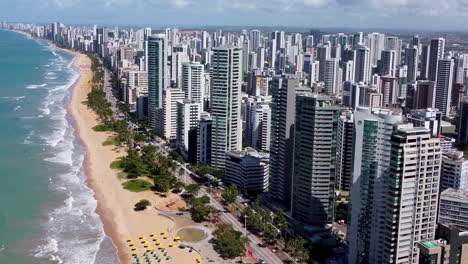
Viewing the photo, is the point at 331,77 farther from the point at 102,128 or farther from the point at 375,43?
the point at 102,128

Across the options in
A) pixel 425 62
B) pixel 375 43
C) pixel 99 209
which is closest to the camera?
pixel 99 209

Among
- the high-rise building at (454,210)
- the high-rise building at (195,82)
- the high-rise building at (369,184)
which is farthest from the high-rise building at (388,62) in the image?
the high-rise building at (369,184)

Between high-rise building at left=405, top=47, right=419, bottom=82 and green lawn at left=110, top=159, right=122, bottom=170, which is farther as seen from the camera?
high-rise building at left=405, top=47, right=419, bottom=82

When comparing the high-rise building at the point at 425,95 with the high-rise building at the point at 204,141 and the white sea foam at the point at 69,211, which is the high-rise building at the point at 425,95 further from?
the white sea foam at the point at 69,211

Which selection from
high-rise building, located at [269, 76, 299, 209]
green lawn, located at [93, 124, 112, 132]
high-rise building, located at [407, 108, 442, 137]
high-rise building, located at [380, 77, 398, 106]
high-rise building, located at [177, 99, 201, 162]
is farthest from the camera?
high-rise building, located at [380, 77, 398, 106]

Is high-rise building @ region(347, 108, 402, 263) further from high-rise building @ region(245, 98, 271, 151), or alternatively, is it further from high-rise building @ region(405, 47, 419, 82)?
high-rise building @ region(405, 47, 419, 82)

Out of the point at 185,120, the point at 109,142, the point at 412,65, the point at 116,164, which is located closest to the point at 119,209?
the point at 116,164

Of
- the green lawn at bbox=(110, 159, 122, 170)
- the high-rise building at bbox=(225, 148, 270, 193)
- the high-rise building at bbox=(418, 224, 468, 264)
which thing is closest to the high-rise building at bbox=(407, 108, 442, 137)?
the high-rise building at bbox=(225, 148, 270, 193)

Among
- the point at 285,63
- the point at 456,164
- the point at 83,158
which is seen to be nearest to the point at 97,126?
the point at 83,158
